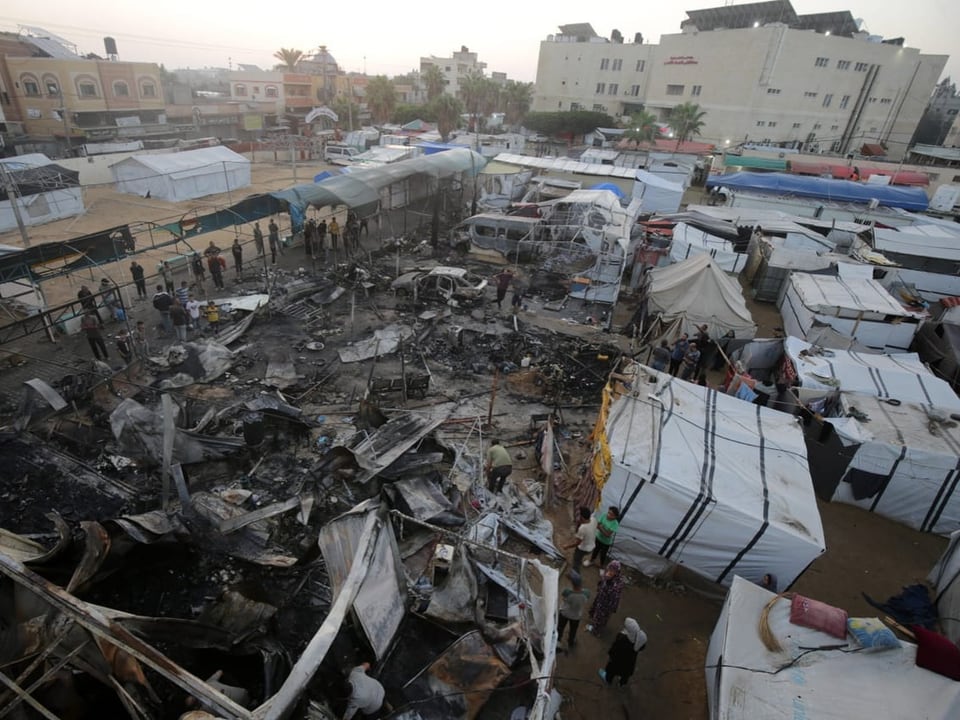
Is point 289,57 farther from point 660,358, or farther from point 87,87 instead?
point 660,358

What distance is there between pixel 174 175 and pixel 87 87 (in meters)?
21.9

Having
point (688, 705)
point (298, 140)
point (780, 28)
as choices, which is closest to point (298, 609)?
point (688, 705)

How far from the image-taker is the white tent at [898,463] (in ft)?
27.8

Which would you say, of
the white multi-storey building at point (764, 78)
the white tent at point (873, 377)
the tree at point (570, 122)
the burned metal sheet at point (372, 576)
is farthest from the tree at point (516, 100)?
the burned metal sheet at point (372, 576)

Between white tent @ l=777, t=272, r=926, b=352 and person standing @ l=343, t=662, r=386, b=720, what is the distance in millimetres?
14728

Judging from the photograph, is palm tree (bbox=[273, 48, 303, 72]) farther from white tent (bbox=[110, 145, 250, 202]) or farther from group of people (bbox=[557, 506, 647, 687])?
group of people (bbox=[557, 506, 647, 687])

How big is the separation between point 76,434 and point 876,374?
1598 cm

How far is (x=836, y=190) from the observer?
97.9 feet

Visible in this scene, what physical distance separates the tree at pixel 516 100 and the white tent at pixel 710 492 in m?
63.2

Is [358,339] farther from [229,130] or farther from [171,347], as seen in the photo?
[229,130]

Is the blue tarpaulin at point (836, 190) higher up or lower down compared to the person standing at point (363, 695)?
higher up

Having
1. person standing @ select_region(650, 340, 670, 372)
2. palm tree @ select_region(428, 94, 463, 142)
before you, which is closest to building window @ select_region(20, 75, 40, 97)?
palm tree @ select_region(428, 94, 463, 142)

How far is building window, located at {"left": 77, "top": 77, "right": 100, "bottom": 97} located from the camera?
39.5m

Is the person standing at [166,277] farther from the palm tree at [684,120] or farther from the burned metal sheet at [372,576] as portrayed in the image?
the palm tree at [684,120]
